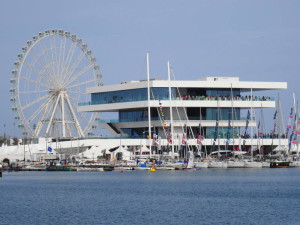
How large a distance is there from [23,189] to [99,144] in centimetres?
4139

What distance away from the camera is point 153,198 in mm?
70875

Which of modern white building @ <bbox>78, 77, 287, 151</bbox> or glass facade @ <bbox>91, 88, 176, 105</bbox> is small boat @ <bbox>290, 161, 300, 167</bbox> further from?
glass facade @ <bbox>91, 88, 176, 105</bbox>

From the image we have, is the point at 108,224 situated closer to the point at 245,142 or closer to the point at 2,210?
the point at 2,210

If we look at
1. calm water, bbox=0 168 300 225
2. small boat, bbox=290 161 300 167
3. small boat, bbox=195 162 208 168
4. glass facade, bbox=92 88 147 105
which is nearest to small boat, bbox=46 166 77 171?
calm water, bbox=0 168 300 225

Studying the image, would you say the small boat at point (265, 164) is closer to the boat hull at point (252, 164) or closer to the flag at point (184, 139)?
the boat hull at point (252, 164)

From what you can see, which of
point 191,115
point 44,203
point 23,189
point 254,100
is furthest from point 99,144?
point 44,203

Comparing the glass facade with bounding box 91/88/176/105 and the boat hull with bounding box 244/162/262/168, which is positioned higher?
the glass facade with bounding box 91/88/176/105

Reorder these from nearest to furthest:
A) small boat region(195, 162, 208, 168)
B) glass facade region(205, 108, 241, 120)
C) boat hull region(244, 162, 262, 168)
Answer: small boat region(195, 162, 208, 168) < boat hull region(244, 162, 262, 168) < glass facade region(205, 108, 241, 120)

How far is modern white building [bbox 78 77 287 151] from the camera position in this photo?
4771 inches

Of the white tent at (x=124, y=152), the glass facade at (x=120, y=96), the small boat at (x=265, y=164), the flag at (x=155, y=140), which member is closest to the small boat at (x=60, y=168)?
the white tent at (x=124, y=152)

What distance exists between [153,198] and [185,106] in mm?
51369

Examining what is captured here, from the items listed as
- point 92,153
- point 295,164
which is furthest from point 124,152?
point 295,164

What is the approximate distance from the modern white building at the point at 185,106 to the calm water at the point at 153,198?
19.9 m

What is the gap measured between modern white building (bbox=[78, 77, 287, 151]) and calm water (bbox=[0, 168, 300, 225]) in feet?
65.1
